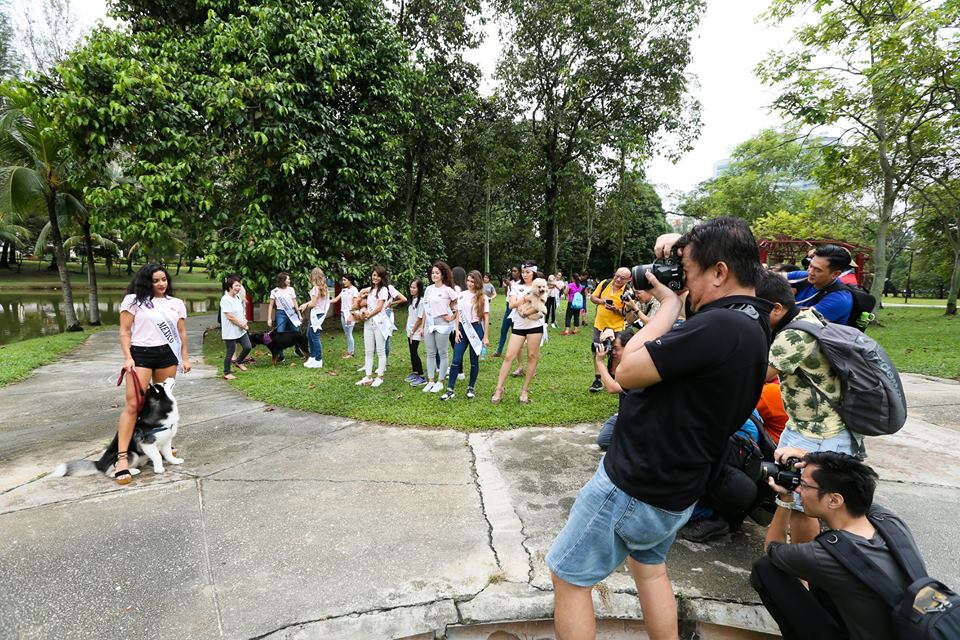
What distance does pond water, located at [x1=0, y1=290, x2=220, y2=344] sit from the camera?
14250mm

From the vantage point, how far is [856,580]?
1717 mm

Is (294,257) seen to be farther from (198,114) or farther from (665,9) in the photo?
(665,9)

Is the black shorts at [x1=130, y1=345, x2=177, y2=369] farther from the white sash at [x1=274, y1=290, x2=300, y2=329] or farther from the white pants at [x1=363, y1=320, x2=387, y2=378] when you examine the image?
the white sash at [x1=274, y1=290, x2=300, y2=329]

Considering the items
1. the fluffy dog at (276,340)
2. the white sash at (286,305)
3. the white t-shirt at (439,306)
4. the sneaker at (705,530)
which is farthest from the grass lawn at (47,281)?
the sneaker at (705,530)

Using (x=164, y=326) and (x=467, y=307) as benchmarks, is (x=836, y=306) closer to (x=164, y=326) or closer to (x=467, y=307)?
(x=467, y=307)

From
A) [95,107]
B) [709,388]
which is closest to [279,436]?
[709,388]

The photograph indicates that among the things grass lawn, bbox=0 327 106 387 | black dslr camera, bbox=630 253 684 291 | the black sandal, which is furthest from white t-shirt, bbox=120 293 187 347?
grass lawn, bbox=0 327 106 387

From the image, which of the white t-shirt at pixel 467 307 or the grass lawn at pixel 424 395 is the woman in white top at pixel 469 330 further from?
the grass lawn at pixel 424 395

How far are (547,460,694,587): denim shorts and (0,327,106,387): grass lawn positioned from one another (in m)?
9.04

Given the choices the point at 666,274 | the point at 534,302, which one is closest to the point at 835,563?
the point at 666,274

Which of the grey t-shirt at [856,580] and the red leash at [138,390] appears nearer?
the grey t-shirt at [856,580]

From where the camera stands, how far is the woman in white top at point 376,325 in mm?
7020

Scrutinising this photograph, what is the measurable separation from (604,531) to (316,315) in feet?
25.8

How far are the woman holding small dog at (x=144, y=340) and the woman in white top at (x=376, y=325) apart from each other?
10.2 ft
